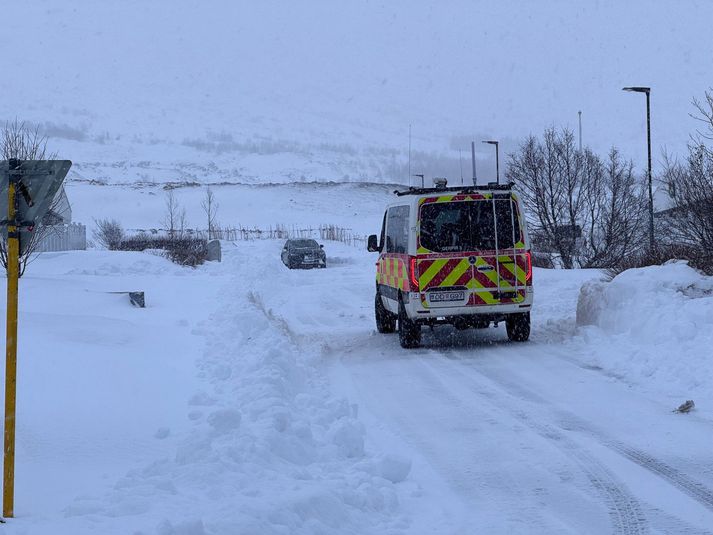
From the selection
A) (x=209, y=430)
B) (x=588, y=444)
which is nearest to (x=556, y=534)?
(x=588, y=444)

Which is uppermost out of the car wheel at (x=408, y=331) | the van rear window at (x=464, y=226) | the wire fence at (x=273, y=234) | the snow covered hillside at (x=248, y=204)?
the snow covered hillside at (x=248, y=204)

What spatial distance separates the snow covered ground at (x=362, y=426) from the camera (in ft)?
16.3

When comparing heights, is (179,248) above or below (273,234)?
below

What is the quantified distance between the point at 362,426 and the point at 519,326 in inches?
257

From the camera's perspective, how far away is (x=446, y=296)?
12.6 meters

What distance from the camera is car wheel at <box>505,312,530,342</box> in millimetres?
13016

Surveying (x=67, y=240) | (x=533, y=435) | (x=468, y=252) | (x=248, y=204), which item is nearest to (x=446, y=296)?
(x=468, y=252)

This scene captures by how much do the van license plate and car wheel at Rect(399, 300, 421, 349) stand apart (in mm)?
629

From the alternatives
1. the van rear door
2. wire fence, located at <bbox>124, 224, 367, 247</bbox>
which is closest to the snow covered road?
the van rear door

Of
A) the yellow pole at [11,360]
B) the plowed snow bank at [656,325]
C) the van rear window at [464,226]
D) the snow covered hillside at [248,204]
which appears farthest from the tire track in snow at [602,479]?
the snow covered hillside at [248,204]

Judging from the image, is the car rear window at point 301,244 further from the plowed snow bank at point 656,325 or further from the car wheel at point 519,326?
the car wheel at point 519,326

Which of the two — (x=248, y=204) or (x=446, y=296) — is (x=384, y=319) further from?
(x=248, y=204)

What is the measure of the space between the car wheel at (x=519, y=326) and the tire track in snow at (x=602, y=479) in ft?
14.1

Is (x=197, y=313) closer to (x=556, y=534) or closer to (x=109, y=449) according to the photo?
(x=109, y=449)
